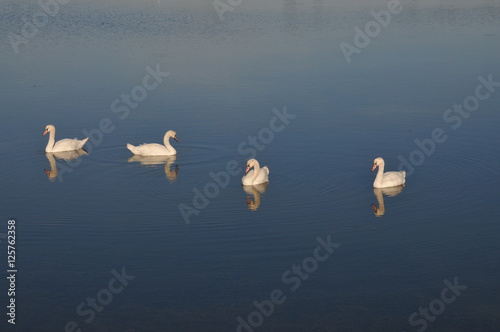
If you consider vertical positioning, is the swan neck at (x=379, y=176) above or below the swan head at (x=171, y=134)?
below

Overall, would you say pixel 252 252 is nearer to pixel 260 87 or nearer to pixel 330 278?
pixel 330 278

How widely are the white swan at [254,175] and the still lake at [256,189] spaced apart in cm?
25

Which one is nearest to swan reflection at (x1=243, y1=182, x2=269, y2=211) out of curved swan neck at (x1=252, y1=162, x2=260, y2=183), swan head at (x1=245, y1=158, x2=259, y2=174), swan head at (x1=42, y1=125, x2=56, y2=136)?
curved swan neck at (x1=252, y1=162, x2=260, y2=183)

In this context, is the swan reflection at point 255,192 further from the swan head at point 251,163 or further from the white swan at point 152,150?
the white swan at point 152,150

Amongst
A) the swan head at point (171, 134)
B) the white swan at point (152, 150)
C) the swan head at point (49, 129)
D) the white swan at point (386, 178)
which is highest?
the swan head at point (49, 129)

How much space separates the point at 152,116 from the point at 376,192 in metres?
8.70

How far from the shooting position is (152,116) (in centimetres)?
2433

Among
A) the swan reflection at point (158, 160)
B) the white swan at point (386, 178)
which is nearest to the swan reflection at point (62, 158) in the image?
the swan reflection at point (158, 160)

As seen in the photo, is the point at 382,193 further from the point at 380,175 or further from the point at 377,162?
the point at 377,162

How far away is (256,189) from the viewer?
17.9 m

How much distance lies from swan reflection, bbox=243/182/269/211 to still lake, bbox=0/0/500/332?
4cm

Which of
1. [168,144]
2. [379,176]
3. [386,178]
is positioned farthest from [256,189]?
[168,144]

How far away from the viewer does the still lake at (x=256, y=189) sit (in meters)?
12.6

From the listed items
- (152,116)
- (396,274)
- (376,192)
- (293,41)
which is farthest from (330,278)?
(293,41)
